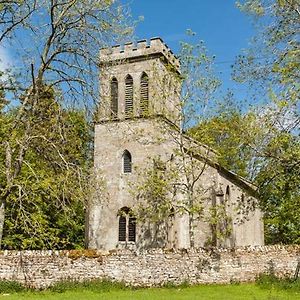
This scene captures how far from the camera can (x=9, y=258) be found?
17.8m

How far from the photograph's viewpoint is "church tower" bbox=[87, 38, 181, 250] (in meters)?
26.0

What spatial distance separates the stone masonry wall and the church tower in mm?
8001

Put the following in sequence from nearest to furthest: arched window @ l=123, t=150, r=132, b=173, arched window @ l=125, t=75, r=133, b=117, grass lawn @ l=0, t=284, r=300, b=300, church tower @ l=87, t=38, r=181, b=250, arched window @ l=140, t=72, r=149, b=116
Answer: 1. grass lawn @ l=0, t=284, r=300, b=300
2. church tower @ l=87, t=38, r=181, b=250
3. arched window @ l=140, t=72, r=149, b=116
4. arched window @ l=123, t=150, r=132, b=173
5. arched window @ l=125, t=75, r=133, b=117

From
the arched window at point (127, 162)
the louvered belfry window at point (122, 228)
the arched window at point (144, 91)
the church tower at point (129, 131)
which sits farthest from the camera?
the arched window at point (127, 162)

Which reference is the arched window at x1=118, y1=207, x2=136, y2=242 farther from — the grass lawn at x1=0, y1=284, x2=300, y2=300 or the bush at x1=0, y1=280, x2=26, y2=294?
the bush at x1=0, y1=280, x2=26, y2=294

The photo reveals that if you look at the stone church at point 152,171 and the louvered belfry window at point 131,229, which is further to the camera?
the louvered belfry window at point 131,229

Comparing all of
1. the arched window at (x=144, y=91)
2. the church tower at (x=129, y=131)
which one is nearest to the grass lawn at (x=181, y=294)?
the church tower at (x=129, y=131)

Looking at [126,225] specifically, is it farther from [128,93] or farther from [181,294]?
[181,294]

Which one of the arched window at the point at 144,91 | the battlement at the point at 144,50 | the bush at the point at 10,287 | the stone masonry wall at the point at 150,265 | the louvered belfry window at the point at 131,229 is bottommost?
the bush at the point at 10,287

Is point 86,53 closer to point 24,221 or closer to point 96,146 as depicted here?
point 24,221

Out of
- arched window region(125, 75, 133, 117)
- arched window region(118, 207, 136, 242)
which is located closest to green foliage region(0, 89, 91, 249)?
arched window region(118, 207, 136, 242)

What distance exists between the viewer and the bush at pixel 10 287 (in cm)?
1709

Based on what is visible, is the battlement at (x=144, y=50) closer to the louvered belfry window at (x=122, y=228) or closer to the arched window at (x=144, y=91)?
the arched window at (x=144, y=91)

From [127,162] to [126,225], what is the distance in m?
3.84
